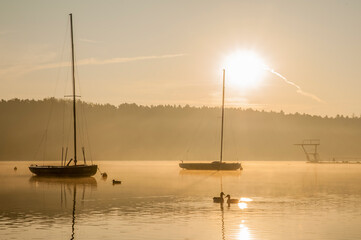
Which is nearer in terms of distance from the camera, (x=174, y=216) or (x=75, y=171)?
(x=174, y=216)

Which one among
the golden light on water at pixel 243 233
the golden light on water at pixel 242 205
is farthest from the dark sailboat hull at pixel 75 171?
the golden light on water at pixel 243 233

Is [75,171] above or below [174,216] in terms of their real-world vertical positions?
above

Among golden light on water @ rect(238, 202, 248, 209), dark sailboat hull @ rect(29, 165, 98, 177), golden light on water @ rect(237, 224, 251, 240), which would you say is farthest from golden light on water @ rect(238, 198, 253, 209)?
dark sailboat hull @ rect(29, 165, 98, 177)

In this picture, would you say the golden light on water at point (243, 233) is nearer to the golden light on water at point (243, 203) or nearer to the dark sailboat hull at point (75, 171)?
the golden light on water at point (243, 203)

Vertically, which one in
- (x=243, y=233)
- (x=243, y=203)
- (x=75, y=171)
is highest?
(x=75, y=171)

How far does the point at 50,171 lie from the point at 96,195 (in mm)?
33345

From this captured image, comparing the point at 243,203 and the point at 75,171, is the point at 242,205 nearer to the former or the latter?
the point at 243,203

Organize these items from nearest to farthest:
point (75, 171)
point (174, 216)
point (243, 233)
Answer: point (243, 233), point (174, 216), point (75, 171)

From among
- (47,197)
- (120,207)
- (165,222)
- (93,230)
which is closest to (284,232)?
(165,222)

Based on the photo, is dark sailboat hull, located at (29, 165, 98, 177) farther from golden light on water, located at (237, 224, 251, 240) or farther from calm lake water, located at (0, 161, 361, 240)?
golden light on water, located at (237, 224, 251, 240)

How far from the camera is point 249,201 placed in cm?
6269

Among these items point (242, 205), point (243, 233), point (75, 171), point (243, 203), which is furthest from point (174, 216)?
point (75, 171)

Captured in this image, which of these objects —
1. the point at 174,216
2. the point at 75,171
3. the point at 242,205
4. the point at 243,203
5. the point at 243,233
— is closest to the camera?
the point at 243,233

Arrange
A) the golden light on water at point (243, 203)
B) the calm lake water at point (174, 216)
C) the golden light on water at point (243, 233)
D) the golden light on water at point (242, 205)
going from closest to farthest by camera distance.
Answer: the golden light on water at point (243, 233) → the calm lake water at point (174, 216) → the golden light on water at point (242, 205) → the golden light on water at point (243, 203)
